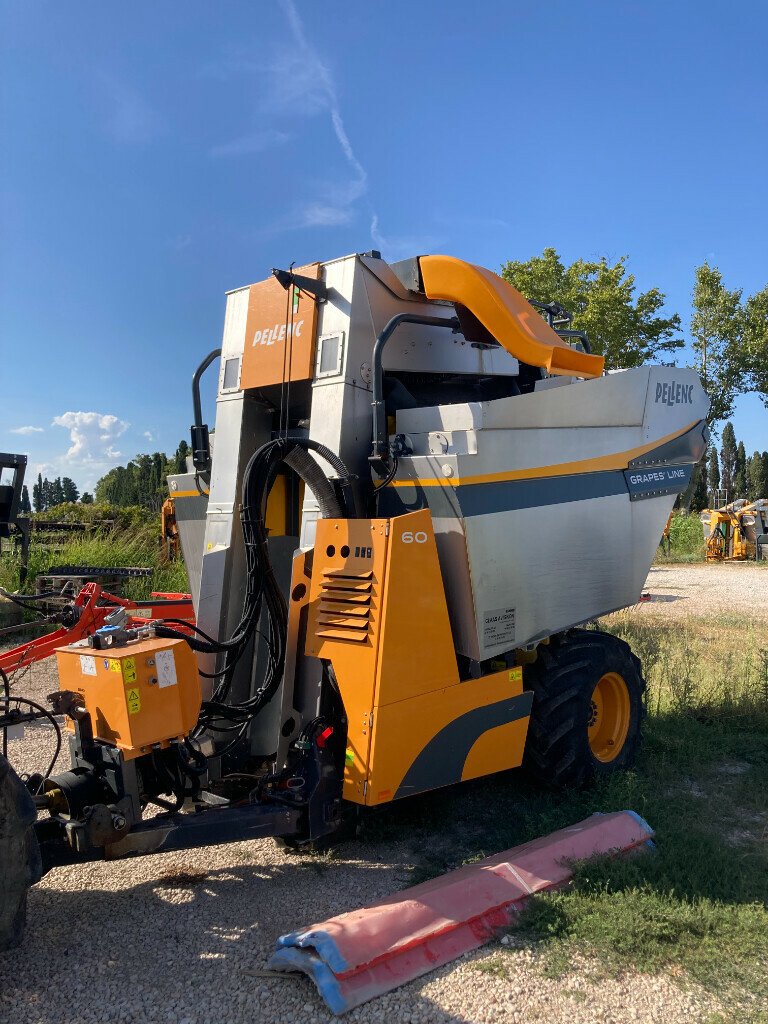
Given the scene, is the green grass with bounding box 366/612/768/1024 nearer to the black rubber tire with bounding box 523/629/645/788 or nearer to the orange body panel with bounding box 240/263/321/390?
the black rubber tire with bounding box 523/629/645/788

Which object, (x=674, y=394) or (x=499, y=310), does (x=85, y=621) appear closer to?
(x=499, y=310)

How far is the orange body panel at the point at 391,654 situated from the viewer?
13.1 ft

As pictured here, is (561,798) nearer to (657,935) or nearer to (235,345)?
(657,935)

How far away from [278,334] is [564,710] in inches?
114

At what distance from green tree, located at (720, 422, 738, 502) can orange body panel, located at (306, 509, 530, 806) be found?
51264 mm

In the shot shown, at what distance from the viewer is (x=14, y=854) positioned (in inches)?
120

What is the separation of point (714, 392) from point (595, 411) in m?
28.4

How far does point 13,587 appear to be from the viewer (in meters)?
13.0

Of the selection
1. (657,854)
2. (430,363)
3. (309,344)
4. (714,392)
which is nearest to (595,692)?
(657,854)

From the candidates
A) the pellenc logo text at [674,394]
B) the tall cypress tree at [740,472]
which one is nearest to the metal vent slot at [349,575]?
the pellenc logo text at [674,394]

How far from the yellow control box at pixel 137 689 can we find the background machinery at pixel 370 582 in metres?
0.01

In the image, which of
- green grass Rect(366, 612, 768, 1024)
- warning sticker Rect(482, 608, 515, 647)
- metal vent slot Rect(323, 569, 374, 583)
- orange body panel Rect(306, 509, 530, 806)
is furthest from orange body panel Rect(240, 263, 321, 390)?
green grass Rect(366, 612, 768, 1024)

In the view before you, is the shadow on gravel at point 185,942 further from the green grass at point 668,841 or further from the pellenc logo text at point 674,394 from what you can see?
the pellenc logo text at point 674,394


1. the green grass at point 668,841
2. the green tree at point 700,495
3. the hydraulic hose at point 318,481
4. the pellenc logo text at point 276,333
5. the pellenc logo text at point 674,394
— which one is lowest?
the green grass at point 668,841
